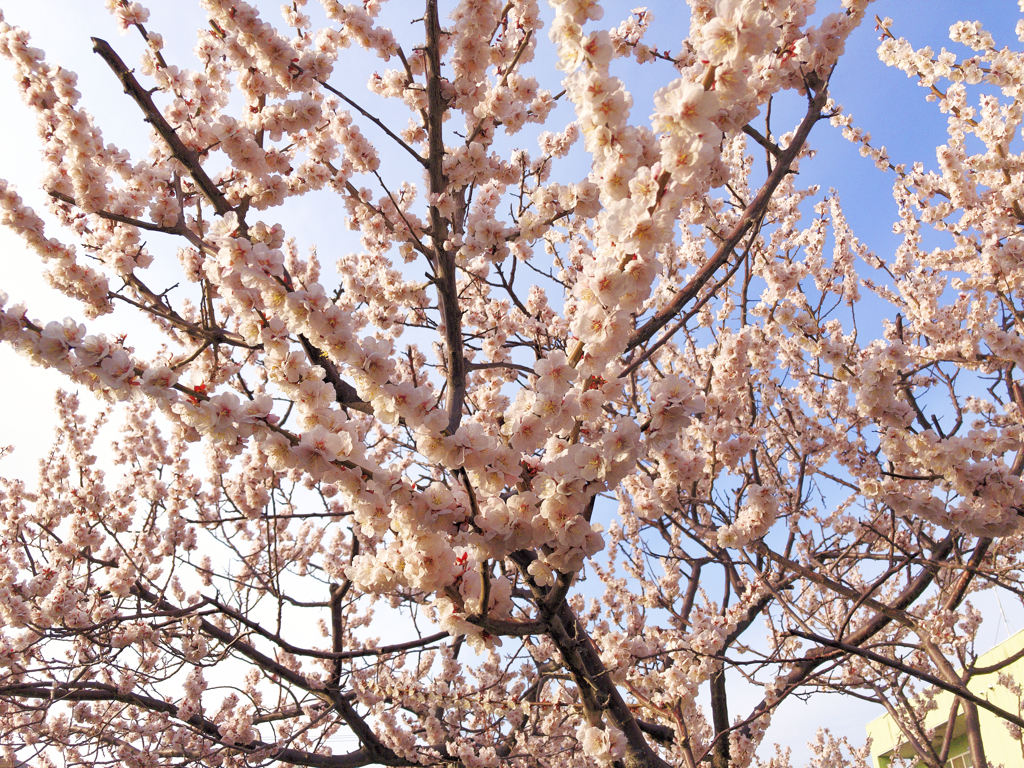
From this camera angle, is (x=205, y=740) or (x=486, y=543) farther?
(x=205, y=740)

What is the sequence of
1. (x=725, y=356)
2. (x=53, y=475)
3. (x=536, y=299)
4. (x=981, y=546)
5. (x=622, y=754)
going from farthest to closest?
1. (x=53, y=475)
2. (x=536, y=299)
3. (x=725, y=356)
4. (x=981, y=546)
5. (x=622, y=754)

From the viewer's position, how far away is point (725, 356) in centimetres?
386

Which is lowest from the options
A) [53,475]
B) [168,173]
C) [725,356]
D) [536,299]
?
[725,356]

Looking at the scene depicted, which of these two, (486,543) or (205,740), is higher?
(205,740)

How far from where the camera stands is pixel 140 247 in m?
3.76

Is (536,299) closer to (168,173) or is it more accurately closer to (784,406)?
(784,406)

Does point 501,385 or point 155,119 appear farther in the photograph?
point 501,385

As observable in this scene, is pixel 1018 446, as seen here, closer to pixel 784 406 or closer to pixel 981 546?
pixel 981 546

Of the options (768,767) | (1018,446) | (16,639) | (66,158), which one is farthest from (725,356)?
(768,767)

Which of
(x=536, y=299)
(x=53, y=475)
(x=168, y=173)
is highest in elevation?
(x=53, y=475)

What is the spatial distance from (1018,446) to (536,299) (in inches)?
159

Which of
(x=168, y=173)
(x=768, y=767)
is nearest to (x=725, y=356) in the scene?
(x=168, y=173)

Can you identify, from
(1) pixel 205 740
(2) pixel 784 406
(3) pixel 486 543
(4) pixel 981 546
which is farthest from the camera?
(2) pixel 784 406

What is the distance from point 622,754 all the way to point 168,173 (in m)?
4.33
